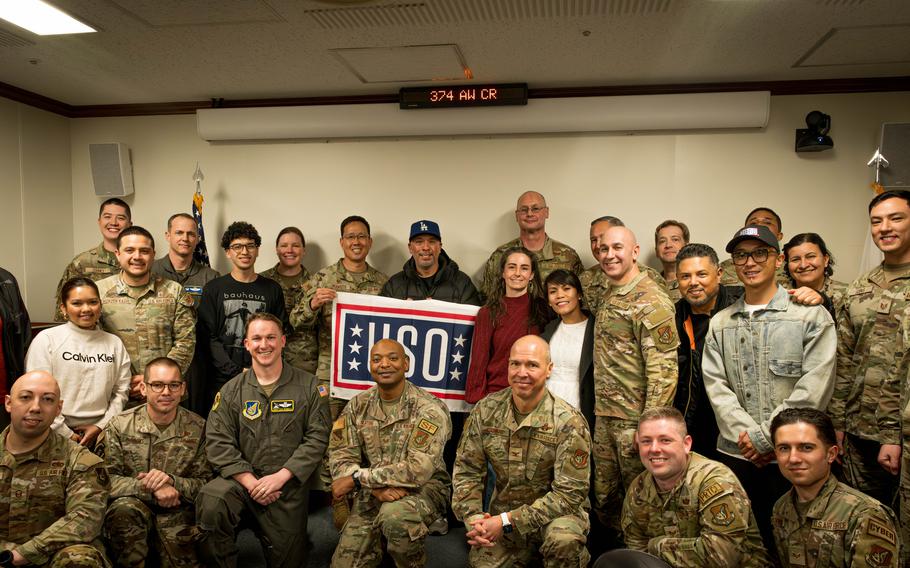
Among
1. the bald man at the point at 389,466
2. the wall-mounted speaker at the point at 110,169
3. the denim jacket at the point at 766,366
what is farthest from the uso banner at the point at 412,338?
the wall-mounted speaker at the point at 110,169

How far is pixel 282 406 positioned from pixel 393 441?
2.35ft

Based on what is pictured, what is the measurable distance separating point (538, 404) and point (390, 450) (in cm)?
92

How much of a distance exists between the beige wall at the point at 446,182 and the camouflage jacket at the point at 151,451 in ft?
8.31

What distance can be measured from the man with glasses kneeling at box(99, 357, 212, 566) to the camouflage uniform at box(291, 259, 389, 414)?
1.04m

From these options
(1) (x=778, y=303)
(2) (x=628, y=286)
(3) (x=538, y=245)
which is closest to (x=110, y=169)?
(3) (x=538, y=245)

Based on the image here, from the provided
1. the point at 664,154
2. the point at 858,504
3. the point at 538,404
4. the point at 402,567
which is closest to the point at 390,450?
the point at 402,567

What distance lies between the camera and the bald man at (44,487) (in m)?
2.98

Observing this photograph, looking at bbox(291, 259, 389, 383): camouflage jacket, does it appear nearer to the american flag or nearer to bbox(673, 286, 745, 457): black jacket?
the american flag

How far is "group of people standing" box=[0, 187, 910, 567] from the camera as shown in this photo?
8.98 feet

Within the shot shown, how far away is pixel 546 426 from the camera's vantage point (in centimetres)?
320

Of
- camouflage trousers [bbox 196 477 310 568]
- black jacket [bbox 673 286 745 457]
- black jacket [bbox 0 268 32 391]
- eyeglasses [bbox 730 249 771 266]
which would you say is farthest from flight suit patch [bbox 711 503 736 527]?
black jacket [bbox 0 268 32 391]

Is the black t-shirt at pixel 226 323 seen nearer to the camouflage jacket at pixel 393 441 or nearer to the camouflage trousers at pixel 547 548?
the camouflage jacket at pixel 393 441

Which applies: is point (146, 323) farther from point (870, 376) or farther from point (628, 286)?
point (870, 376)

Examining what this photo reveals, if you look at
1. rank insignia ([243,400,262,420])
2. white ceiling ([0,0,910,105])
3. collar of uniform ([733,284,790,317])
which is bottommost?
rank insignia ([243,400,262,420])
